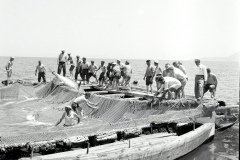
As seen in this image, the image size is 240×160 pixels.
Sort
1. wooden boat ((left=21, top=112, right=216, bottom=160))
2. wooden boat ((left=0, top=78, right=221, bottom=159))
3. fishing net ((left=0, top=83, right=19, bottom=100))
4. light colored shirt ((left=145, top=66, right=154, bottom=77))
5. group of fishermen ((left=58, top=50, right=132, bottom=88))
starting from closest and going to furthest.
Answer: wooden boat ((left=21, top=112, right=216, bottom=160)), wooden boat ((left=0, top=78, right=221, bottom=159)), light colored shirt ((left=145, top=66, right=154, bottom=77)), group of fishermen ((left=58, top=50, right=132, bottom=88)), fishing net ((left=0, top=83, right=19, bottom=100))

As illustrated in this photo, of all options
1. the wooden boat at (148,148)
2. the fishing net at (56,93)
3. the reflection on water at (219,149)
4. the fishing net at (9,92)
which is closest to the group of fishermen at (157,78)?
the fishing net at (56,93)

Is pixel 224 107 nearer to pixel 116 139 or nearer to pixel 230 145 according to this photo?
pixel 230 145

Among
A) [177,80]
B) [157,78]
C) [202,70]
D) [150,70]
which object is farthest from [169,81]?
[150,70]

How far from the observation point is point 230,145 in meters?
11.0

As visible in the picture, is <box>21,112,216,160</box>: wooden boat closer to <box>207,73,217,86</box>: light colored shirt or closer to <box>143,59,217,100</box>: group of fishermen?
<box>143,59,217,100</box>: group of fishermen

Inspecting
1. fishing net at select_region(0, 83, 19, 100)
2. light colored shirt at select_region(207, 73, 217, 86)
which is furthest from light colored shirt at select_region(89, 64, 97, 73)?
light colored shirt at select_region(207, 73, 217, 86)

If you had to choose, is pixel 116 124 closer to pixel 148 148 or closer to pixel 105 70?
pixel 148 148

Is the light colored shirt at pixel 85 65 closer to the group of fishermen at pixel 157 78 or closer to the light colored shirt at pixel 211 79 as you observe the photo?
the group of fishermen at pixel 157 78

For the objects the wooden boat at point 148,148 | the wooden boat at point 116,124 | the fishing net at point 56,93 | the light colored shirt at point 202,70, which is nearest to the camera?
the wooden boat at point 148,148

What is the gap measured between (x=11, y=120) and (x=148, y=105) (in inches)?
233

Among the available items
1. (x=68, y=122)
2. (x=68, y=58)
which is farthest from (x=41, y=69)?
(x=68, y=122)

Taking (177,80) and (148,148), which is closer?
(148,148)

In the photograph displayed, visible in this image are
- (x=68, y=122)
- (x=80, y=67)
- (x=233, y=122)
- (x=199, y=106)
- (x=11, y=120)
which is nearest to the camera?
(x=68, y=122)

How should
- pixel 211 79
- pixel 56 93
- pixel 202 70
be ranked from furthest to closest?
pixel 56 93 < pixel 211 79 < pixel 202 70
